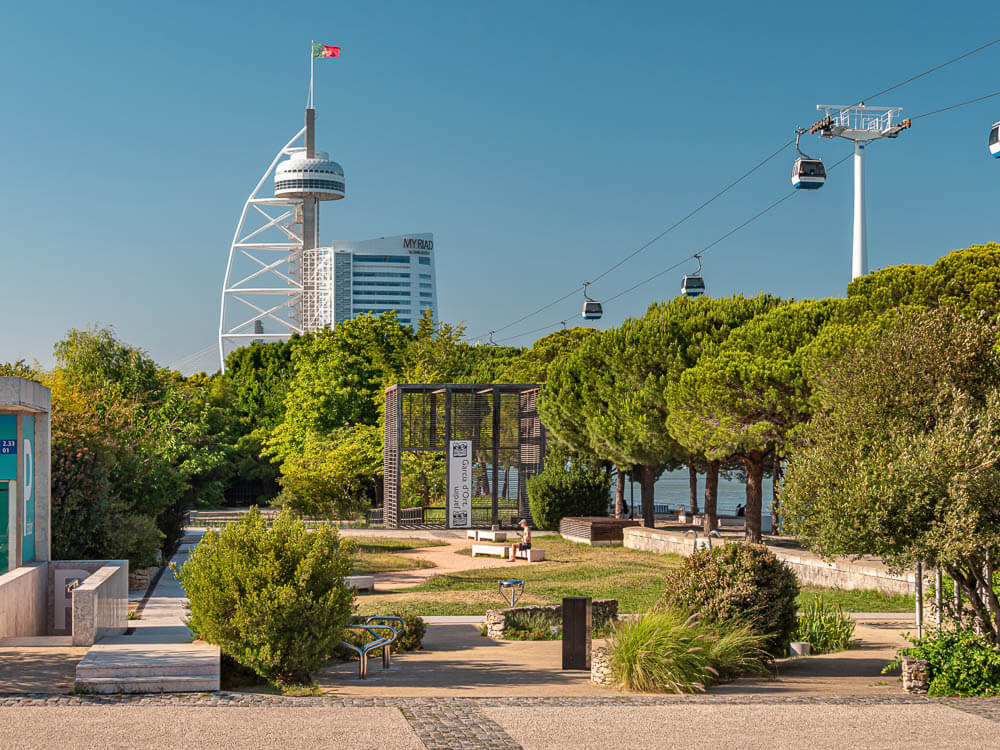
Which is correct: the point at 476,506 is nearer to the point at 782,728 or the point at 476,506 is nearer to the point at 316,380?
the point at 316,380

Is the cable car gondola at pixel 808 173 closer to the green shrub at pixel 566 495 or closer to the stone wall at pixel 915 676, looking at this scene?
the green shrub at pixel 566 495

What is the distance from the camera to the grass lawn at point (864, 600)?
1944 cm

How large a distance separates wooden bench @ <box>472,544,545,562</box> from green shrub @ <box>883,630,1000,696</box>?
59.9 ft

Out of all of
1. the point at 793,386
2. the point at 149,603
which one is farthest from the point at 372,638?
the point at 793,386

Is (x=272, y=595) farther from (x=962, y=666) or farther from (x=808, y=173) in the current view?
(x=808, y=173)

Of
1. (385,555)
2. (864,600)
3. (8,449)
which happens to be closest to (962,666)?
(864,600)

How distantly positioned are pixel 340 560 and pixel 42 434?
6908 mm

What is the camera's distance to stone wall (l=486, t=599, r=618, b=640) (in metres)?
16.1

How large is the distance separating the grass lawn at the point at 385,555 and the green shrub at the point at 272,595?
11163mm

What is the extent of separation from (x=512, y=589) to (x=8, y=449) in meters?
8.35

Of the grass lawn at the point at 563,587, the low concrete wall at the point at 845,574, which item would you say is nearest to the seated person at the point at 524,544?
the grass lawn at the point at 563,587

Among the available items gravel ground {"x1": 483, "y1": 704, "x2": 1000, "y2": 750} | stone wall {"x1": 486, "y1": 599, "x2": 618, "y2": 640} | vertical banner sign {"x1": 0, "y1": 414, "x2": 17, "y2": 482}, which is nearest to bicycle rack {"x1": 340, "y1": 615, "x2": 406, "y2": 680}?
stone wall {"x1": 486, "y1": 599, "x2": 618, "y2": 640}

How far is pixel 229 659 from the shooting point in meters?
11.6

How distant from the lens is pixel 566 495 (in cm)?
3791
